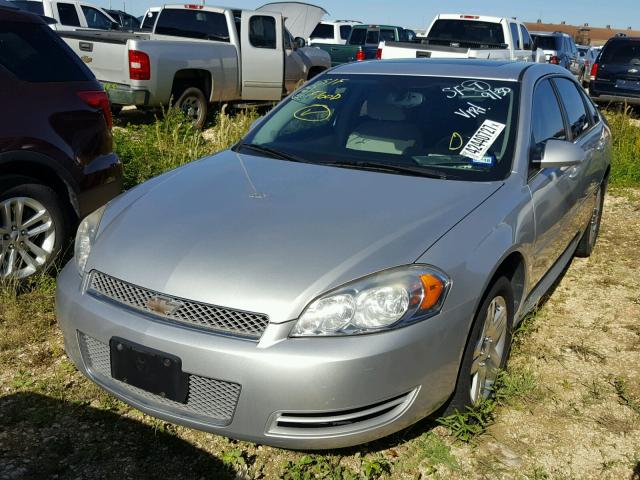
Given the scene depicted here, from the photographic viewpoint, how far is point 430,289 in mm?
2531

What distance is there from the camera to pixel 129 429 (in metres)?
3.01

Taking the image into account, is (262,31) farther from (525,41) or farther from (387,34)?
(387,34)

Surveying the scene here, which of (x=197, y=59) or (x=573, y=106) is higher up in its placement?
(x=573, y=106)

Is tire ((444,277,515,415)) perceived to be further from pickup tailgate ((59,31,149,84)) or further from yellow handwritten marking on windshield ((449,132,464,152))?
pickup tailgate ((59,31,149,84))

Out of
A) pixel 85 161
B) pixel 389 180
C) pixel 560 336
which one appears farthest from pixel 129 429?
pixel 560 336

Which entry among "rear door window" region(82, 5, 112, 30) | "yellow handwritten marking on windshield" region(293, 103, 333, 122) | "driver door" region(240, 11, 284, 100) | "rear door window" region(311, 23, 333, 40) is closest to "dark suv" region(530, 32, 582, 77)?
"rear door window" region(311, 23, 333, 40)

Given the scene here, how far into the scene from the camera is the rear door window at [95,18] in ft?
50.8

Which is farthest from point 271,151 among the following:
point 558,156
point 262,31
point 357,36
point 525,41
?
point 357,36

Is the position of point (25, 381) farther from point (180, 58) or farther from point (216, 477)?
point (180, 58)

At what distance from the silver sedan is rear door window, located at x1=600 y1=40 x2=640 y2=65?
13.2 metres

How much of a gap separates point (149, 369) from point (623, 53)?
15.9 metres

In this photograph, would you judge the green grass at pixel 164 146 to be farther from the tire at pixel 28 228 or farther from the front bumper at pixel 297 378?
the front bumper at pixel 297 378

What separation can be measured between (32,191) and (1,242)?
1.16 ft

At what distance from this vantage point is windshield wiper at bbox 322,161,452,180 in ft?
11.0
